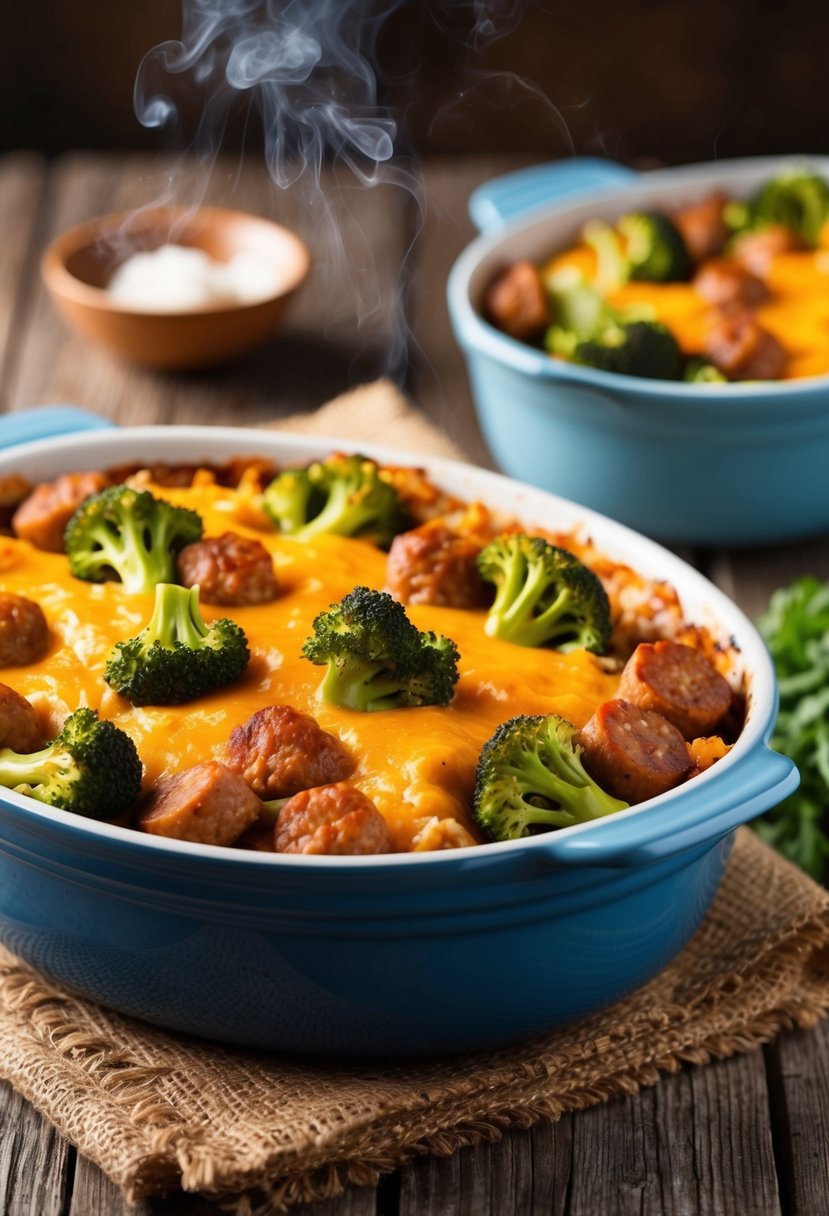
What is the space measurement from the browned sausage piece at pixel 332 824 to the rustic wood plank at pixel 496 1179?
488mm

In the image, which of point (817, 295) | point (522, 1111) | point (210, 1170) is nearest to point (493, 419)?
point (817, 295)

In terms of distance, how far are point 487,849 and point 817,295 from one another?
271 centimetres

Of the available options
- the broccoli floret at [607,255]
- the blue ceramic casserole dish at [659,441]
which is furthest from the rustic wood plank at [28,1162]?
the broccoli floret at [607,255]

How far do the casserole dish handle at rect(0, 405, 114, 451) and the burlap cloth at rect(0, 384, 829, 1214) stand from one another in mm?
1212

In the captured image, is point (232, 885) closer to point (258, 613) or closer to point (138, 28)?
point (258, 613)

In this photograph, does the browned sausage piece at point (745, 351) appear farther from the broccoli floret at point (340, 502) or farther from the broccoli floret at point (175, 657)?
the broccoli floret at point (175, 657)

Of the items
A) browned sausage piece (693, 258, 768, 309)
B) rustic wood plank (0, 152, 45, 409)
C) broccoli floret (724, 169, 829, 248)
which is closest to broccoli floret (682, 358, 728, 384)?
browned sausage piece (693, 258, 768, 309)

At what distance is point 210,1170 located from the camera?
2178 millimetres

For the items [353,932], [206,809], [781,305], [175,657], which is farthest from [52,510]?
[781,305]

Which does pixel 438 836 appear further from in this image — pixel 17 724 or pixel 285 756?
pixel 17 724

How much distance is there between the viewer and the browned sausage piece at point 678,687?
8.69 feet

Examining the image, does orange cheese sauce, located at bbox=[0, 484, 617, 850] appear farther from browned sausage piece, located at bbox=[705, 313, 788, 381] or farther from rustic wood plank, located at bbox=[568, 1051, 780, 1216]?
browned sausage piece, located at bbox=[705, 313, 788, 381]

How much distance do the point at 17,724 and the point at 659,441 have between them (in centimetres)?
193

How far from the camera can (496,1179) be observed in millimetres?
2348
